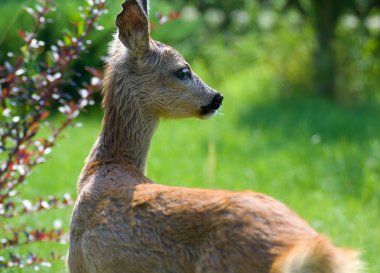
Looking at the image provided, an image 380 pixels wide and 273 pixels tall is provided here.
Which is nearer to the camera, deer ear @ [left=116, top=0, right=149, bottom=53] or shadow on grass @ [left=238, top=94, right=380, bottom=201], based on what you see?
deer ear @ [left=116, top=0, right=149, bottom=53]

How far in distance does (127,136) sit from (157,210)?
1039 mm

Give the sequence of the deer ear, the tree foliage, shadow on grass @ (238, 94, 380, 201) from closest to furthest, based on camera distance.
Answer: the deer ear, the tree foliage, shadow on grass @ (238, 94, 380, 201)

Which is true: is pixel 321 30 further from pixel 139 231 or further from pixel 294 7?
pixel 139 231

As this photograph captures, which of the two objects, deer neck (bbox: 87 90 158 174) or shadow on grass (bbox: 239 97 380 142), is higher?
shadow on grass (bbox: 239 97 380 142)

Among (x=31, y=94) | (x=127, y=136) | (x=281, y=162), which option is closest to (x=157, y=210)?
(x=127, y=136)

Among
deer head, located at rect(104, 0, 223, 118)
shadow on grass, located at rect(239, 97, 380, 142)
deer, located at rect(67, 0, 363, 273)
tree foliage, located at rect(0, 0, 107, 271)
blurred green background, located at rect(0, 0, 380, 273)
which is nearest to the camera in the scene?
deer, located at rect(67, 0, 363, 273)

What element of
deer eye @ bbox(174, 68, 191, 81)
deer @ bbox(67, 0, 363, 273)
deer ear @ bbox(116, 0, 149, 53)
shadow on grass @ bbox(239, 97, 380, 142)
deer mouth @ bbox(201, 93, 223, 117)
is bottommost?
deer @ bbox(67, 0, 363, 273)

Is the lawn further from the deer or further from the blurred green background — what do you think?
the deer

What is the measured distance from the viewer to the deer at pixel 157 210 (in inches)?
132

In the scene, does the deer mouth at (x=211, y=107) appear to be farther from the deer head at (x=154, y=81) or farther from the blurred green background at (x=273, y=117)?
the blurred green background at (x=273, y=117)

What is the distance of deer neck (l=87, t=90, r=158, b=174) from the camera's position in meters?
4.67

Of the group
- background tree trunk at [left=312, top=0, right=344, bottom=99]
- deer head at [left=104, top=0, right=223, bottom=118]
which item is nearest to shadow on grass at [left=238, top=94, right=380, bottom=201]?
background tree trunk at [left=312, top=0, right=344, bottom=99]

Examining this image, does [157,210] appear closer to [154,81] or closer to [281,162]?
[154,81]

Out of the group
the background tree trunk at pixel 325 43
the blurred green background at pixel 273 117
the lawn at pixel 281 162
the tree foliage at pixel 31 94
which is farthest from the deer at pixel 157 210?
the background tree trunk at pixel 325 43
